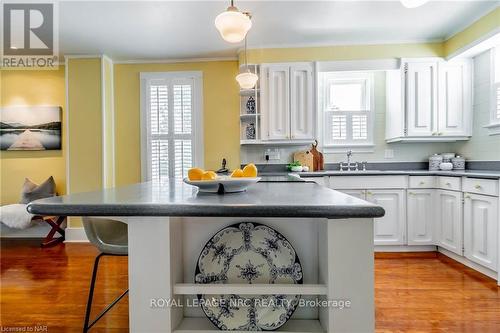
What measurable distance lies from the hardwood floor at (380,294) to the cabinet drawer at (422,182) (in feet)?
2.58

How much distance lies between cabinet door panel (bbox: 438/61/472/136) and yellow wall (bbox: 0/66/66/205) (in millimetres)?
5131

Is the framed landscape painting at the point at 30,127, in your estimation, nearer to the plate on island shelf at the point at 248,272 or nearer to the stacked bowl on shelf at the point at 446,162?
the plate on island shelf at the point at 248,272

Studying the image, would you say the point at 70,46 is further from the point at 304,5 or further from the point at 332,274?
the point at 332,274

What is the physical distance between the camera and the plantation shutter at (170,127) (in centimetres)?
431

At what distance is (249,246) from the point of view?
41.3 inches

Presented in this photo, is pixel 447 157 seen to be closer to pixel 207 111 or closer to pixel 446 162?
pixel 446 162

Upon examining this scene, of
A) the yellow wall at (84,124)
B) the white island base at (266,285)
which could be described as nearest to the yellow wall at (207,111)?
the yellow wall at (84,124)

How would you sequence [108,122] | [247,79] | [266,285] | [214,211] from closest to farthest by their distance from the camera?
[214,211], [266,285], [247,79], [108,122]

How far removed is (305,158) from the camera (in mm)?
3982

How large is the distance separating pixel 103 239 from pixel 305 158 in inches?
111

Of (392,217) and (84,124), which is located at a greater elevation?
(84,124)

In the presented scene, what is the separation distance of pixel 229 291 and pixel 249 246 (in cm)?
18

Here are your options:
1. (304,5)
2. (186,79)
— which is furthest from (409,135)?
(186,79)

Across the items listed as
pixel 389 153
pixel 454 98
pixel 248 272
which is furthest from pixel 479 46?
pixel 248 272
